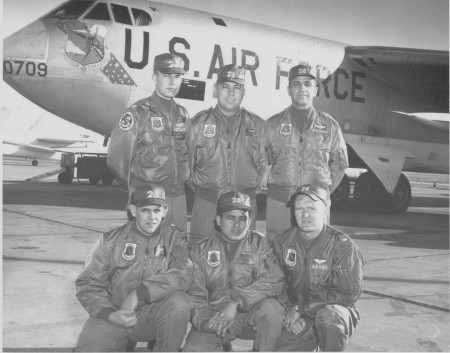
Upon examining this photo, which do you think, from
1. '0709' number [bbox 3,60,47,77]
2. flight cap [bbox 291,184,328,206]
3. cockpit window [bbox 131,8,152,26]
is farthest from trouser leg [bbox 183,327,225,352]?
cockpit window [bbox 131,8,152,26]

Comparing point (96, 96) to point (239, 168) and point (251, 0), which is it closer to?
point (251, 0)

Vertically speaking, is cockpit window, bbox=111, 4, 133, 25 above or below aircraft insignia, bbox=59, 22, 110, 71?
above

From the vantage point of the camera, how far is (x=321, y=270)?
4.01m

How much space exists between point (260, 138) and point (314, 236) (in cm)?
127

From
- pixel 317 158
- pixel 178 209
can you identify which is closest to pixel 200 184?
pixel 178 209

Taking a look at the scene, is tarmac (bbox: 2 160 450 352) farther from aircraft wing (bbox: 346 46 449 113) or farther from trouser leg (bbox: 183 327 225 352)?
aircraft wing (bbox: 346 46 449 113)

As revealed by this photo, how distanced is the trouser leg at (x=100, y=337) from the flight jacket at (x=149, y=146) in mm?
1450

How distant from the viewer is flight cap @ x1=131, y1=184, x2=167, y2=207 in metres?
3.89

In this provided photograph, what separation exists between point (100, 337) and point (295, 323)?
3.82ft

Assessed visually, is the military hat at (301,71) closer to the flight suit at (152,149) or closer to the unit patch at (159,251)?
the flight suit at (152,149)

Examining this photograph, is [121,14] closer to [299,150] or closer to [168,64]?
[168,64]

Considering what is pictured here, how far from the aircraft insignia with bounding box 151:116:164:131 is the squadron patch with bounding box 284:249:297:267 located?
147 cm

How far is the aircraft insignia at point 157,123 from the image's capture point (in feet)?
15.7

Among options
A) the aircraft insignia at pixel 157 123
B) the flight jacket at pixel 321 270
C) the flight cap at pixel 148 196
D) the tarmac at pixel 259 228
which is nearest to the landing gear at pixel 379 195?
the tarmac at pixel 259 228
